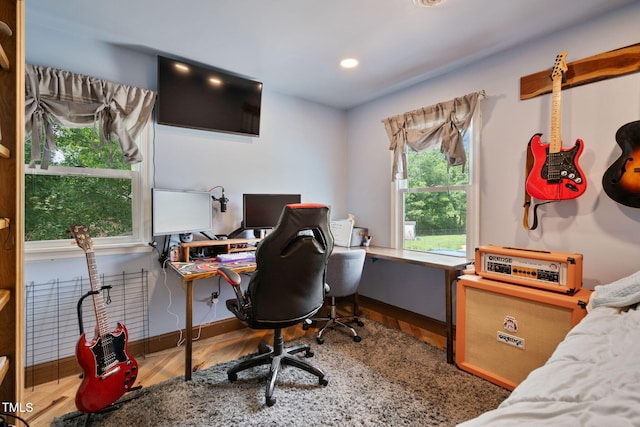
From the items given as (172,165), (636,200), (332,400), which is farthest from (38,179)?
(636,200)

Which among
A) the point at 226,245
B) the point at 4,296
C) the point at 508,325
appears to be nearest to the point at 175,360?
the point at 226,245

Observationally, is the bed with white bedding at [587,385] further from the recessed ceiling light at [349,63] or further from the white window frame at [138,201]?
the white window frame at [138,201]

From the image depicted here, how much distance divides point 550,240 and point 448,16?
1688mm

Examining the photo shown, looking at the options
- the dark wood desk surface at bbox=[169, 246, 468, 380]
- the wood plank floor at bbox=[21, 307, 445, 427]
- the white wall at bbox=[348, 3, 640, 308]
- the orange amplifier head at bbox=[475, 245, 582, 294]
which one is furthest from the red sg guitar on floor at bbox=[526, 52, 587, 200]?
the wood plank floor at bbox=[21, 307, 445, 427]

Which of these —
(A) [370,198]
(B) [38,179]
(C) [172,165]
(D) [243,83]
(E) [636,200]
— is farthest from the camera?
(A) [370,198]

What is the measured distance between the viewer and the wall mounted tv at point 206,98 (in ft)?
7.82

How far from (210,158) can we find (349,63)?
149 cm

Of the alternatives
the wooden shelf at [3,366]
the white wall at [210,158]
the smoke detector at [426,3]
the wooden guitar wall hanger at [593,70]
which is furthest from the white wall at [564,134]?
the wooden shelf at [3,366]

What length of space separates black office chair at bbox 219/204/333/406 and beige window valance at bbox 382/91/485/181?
56.6 inches

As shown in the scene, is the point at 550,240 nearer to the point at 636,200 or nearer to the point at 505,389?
the point at 636,200

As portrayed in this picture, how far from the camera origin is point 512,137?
7.55 feet

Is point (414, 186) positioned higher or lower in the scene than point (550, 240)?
higher

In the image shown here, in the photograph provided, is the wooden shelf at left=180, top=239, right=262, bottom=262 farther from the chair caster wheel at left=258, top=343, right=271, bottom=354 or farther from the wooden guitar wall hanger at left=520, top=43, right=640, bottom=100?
the wooden guitar wall hanger at left=520, top=43, right=640, bottom=100

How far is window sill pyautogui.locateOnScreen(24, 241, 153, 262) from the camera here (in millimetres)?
1966
